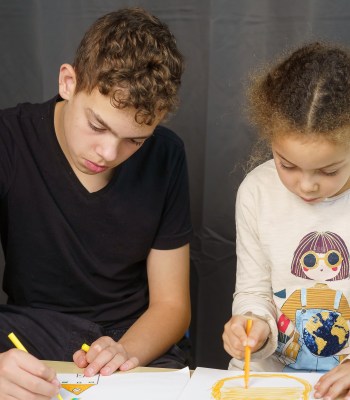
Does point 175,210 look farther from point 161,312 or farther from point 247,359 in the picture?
point 247,359

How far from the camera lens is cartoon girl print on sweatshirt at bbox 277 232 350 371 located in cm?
138

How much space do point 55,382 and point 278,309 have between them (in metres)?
0.50

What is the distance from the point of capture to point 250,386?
3.69 ft

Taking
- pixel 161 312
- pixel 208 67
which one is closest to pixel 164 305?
pixel 161 312

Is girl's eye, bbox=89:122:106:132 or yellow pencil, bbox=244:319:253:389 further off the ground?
girl's eye, bbox=89:122:106:132

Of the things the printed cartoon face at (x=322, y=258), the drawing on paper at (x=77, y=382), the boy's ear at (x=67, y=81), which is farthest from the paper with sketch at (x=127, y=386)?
the boy's ear at (x=67, y=81)

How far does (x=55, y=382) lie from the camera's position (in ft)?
3.54

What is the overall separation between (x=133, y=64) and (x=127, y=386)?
1.67 feet

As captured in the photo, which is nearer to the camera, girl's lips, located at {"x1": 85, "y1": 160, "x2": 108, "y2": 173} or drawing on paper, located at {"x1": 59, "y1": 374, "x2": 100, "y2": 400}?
drawing on paper, located at {"x1": 59, "y1": 374, "x2": 100, "y2": 400}

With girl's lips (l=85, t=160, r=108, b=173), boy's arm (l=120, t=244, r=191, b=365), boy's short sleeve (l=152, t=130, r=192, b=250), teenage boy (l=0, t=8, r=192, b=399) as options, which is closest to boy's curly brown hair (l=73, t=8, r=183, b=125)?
teenage boy (l=0, t=8, r=192, b=399)

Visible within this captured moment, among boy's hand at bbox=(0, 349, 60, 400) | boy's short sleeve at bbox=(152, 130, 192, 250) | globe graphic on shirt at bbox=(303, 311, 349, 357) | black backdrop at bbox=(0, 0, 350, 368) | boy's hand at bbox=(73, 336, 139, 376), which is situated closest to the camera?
boy's hand at bbox=(0, 349, 60, 400)

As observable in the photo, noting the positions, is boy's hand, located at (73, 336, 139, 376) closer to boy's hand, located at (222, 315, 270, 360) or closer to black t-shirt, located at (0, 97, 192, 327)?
boy's hand, located at (222, 315, 270, 360)

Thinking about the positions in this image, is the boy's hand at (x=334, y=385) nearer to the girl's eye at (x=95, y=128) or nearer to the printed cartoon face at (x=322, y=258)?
the printed cartoon face at (x=322, y=258)

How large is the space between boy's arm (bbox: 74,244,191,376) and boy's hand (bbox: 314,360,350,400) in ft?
1.06
